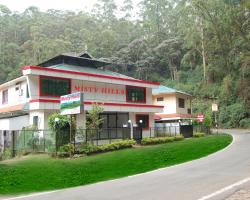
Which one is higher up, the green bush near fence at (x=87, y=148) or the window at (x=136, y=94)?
the window at (x=136, y=94)

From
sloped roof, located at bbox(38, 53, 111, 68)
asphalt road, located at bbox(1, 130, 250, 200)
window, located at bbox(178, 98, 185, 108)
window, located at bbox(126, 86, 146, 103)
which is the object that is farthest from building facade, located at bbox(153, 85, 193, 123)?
asphalt road, located at bbox(1, 130, 250, 200)

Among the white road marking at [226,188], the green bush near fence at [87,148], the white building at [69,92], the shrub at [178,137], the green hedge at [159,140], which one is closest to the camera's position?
the white road marking at [226,188]

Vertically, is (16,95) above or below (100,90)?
below

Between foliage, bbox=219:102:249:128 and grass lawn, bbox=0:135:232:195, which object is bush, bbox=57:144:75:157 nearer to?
grass lawn, bbox=0:135:232:195

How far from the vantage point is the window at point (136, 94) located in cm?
3462

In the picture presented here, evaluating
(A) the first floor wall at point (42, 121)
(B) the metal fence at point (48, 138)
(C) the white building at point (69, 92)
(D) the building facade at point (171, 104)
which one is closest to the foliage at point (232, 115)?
(D) the building facade at point (171, 104)

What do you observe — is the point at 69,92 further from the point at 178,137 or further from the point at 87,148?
the point at 178,137

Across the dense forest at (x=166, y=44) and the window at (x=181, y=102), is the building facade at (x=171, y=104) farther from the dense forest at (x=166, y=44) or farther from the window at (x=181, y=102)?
the dense forest at (x=166, y=44)

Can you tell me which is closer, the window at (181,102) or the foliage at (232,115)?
the window at (181,102)

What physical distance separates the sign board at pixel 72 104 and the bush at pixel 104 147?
234 centimetres

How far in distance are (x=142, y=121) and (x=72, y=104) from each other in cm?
1399

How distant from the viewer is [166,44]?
243ft

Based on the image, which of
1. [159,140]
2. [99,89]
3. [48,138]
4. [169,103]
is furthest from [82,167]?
[169,103]

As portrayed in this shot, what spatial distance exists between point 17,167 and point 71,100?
18.8 feet
